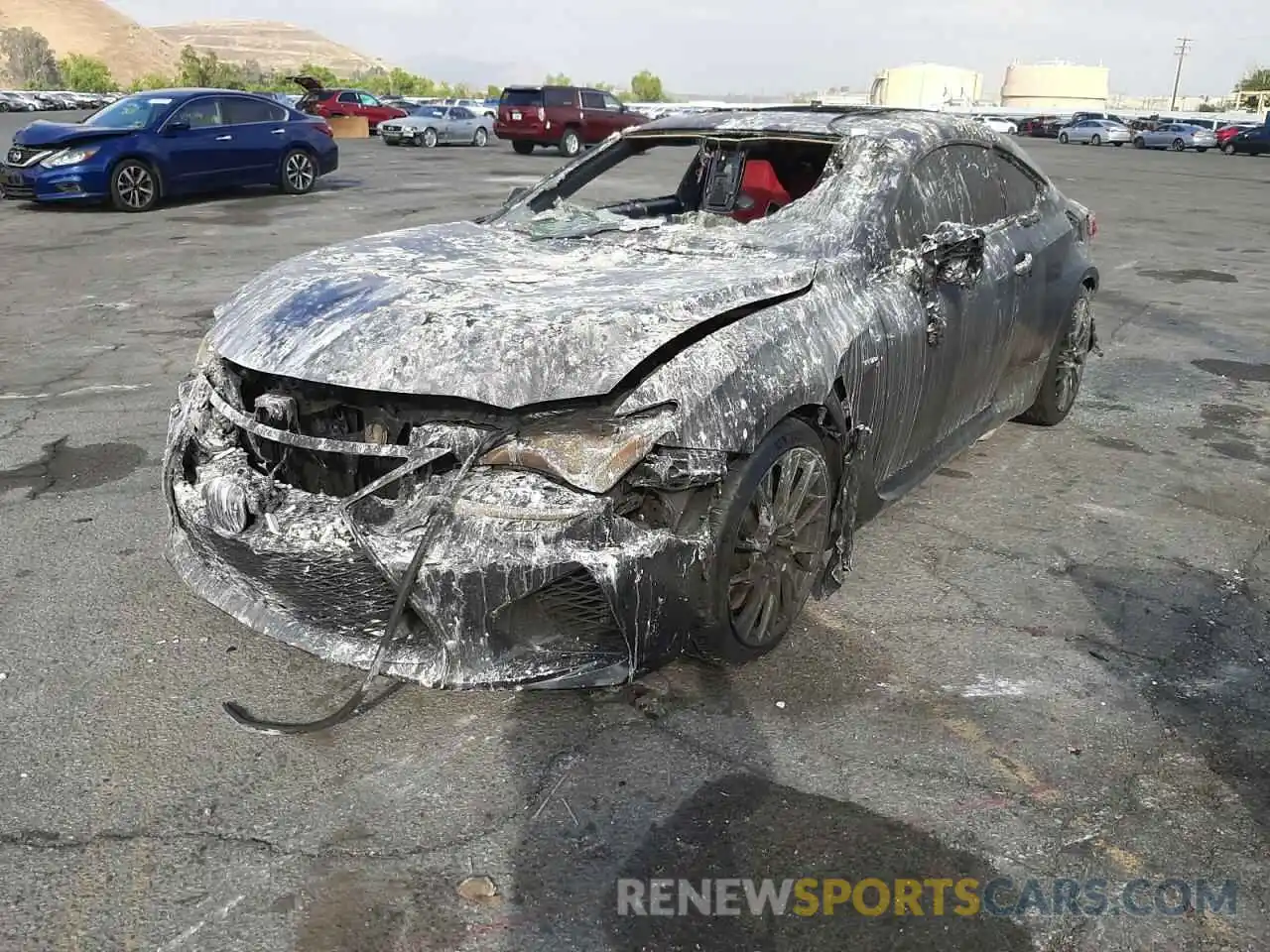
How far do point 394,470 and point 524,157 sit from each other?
2481 cm

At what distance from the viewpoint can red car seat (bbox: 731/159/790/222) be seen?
4.34 metres

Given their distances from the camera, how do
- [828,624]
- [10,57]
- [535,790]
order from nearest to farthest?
[535,790] < [828,624] < [10,57]

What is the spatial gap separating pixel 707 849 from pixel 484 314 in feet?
5.06

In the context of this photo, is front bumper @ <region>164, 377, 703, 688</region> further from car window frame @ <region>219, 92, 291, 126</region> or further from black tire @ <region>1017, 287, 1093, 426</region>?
car window frame @ <region>219, 92, 291, 126</region>

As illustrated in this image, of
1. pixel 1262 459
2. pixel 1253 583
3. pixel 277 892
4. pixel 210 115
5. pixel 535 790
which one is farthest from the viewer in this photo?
pixel 210 115

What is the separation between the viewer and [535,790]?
8.77ft

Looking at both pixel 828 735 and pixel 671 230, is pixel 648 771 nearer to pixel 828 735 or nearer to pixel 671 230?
pixel 828 735

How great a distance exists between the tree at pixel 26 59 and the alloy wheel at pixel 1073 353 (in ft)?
318

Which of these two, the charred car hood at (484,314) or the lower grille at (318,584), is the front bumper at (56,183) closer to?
the charred car hood at (484,314)

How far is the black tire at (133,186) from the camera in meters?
13.6

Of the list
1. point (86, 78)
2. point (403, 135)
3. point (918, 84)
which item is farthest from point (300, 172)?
point (918, 84)

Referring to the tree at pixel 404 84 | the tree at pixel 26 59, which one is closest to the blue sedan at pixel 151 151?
the tree at pixel 404 84

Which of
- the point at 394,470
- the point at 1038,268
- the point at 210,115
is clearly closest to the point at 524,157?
the point at 210,115

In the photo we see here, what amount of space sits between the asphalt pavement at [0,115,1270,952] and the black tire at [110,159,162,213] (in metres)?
10.1
